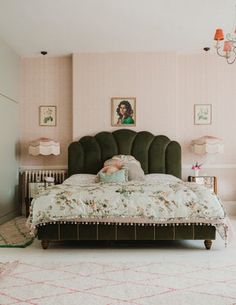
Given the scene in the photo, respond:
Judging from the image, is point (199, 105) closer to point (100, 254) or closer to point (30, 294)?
point (100, 254)

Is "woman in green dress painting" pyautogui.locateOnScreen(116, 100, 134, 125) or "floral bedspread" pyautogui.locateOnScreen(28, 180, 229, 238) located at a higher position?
"woman in green dress painting" pyautogui.locateOnScreen(116, 100, 134, 125)

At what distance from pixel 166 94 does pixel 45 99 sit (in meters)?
2.14

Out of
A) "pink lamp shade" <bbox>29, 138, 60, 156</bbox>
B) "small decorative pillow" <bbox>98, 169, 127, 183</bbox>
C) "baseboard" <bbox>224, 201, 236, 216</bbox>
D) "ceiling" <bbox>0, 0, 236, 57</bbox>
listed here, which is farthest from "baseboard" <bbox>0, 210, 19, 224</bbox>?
"baseboard" <bbox>224, 201, 236, 216</bbox>

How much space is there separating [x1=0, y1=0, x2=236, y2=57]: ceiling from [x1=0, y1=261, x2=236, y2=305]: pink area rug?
2964 mm

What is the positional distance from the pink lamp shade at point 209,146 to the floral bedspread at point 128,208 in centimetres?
232

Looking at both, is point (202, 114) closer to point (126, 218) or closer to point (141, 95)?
point (141, 95)

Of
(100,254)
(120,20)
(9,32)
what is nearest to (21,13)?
(9,32)

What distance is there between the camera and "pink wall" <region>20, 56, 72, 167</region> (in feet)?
23.9

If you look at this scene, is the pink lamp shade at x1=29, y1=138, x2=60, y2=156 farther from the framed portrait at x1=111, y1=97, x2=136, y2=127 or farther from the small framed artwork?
the framed portrait at x1=111, y1=97, x2=136, y2=127

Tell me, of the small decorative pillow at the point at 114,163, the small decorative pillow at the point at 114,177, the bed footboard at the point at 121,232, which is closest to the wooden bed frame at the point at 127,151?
the small decorative pillow at the point at 114,163

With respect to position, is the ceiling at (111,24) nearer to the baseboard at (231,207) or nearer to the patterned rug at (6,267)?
the baseboard at (231,207)

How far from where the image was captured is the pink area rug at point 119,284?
9.31 ft

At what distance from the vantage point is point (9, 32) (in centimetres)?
594

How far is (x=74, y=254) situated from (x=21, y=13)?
3.02m
